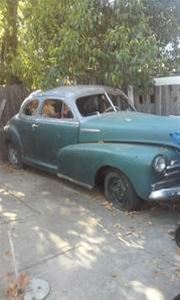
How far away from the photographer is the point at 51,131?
7.07 metres

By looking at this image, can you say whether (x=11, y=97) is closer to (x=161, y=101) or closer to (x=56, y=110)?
(x=56, y=110)

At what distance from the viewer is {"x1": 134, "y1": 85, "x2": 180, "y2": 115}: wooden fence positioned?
7730 millimetres

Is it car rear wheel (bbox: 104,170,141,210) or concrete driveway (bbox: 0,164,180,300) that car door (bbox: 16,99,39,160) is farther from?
car rear wheel (bbox: 104,170,141,210)

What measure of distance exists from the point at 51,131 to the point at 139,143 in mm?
1967

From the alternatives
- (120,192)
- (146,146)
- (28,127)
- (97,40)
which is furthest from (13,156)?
Result: (146,146)

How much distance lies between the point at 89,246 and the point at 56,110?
3018 millimetres

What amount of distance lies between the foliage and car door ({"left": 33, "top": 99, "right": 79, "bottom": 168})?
117 centimetres

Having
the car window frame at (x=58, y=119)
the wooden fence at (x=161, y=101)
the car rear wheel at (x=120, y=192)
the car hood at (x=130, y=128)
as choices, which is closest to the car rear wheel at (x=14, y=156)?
the car window frame at (x=58, y=119)

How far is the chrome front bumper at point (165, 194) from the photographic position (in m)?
5.11

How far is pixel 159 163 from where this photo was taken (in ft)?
17.1

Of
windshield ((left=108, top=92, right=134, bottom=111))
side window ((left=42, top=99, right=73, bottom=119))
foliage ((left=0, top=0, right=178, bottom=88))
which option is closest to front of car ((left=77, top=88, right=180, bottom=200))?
side window ((left=42, top=99, right=73, bottom=119))

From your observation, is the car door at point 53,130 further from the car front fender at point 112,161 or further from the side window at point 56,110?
the car front fender at point 112,161

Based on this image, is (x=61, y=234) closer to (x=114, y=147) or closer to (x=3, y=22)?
(x=114, y=147)

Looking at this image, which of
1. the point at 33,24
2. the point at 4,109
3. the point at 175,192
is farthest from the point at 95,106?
the point at 4,109
